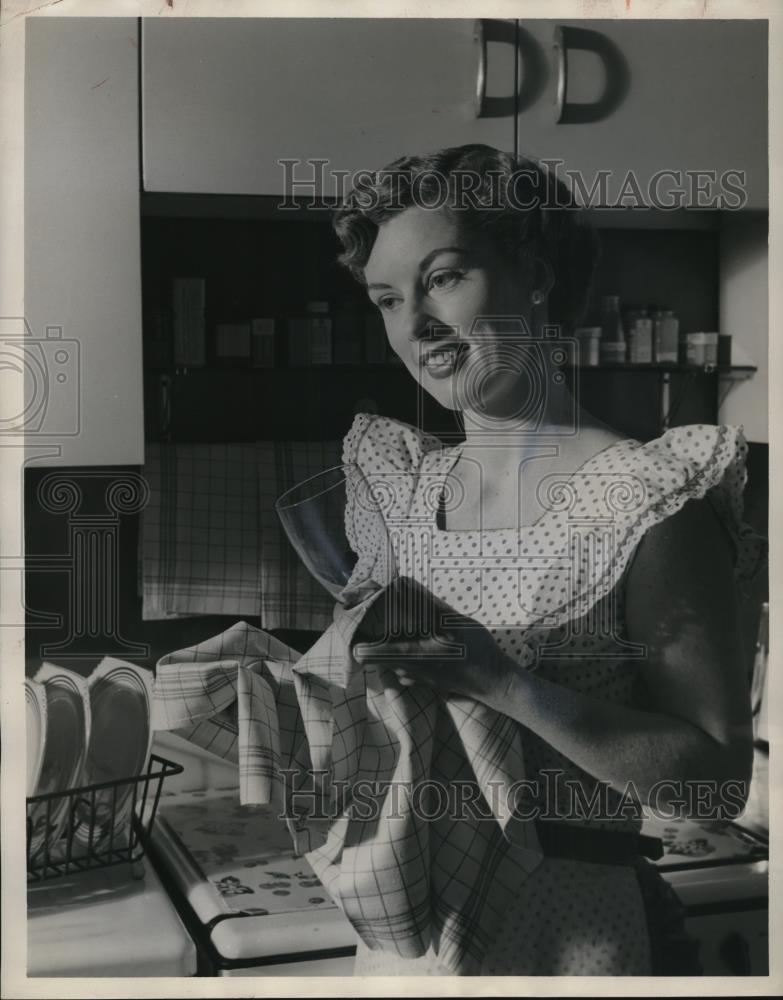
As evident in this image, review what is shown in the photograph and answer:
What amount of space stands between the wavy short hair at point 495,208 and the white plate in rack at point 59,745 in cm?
57

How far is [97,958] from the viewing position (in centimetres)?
116

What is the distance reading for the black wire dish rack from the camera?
1.16 meters

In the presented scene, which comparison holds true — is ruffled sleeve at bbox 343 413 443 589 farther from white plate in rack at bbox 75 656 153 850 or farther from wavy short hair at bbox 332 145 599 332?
white plate in rack at bbox 75 656 153 850

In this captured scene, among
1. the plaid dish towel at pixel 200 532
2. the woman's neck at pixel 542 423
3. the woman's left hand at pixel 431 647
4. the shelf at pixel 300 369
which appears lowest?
the woman's left hand at pixel 431 647

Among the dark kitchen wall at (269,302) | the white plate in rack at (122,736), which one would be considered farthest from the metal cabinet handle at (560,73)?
the white plate in rack at (122,736)

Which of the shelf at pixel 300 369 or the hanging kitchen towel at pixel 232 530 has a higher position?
the shelf at pixel 300 369

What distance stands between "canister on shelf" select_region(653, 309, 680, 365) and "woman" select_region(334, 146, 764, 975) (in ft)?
0.28

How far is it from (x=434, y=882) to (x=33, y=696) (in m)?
0.50

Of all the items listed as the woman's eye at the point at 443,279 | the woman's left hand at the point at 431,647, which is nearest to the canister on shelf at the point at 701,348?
the woman's eye at the point at 443,279

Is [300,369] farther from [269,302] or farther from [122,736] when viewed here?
[122,736]

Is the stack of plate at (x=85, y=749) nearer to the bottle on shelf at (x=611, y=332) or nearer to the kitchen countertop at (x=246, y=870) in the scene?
the kitchen countertop at (x=246, y=870)

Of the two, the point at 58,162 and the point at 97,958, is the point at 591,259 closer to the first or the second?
the point at 58,162

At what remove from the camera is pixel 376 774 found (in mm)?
1141

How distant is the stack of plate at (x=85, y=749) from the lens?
45.9 inches
